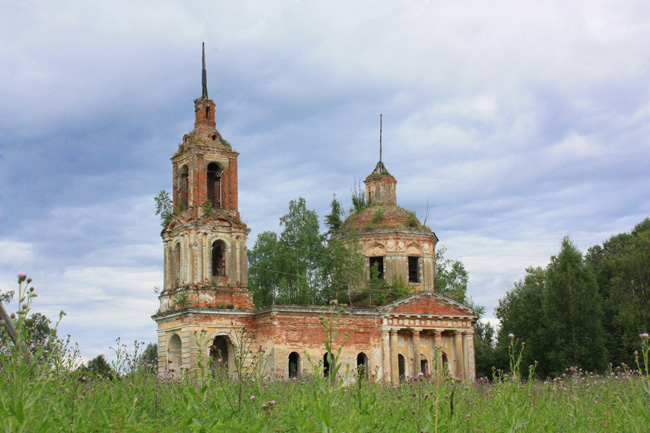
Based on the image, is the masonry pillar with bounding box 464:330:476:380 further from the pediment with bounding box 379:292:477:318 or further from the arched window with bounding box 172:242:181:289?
the arched window with bounding box 172:242:181:289

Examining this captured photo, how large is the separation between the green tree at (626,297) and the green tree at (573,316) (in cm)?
192

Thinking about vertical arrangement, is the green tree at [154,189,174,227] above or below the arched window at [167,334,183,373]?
above

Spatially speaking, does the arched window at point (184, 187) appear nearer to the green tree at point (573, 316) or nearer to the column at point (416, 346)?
the column at point (416, 346)

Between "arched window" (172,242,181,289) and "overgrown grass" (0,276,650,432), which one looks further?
"arched window" (172,242,181,289)

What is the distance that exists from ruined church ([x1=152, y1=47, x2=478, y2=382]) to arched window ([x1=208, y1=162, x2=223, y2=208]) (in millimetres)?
51

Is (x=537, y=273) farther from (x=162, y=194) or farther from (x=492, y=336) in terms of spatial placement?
(x=162, y=194)

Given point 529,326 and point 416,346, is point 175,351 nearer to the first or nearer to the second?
point 416,346

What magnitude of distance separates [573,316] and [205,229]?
866 inches

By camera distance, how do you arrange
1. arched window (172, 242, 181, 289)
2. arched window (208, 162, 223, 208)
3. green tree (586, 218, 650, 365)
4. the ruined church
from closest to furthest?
the ruined church
arched window (172, 242, 181, 289)
arched window (208, 162, 223, 208)
green tree (586, 218, 650, 365)

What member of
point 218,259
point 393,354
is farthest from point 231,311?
point 393,354

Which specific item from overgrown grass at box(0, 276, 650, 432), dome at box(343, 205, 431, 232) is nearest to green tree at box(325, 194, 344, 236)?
dome at box(343, 205, 431, 232)

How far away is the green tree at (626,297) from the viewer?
1549 inches

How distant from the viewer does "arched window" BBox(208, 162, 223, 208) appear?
3381 cm

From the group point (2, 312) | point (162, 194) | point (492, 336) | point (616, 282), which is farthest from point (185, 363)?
point (492, 336)
